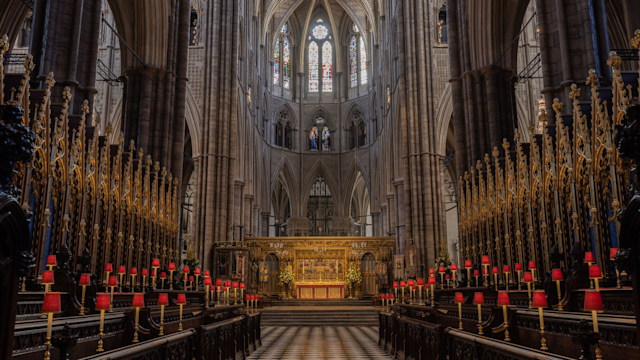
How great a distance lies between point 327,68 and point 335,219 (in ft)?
48.7

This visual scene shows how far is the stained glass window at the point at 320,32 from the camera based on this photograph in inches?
1777

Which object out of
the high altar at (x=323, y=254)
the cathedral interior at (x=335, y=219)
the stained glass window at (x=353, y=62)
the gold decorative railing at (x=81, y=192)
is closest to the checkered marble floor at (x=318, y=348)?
the cathedral interior at (x=335, y=219)

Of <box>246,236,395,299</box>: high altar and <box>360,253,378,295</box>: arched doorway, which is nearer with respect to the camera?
<box>246,236,395,299</box>: high altar

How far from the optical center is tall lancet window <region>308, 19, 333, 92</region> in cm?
4469

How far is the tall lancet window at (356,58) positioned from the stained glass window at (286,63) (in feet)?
17.3

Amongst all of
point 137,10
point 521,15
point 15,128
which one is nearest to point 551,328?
point 15,128

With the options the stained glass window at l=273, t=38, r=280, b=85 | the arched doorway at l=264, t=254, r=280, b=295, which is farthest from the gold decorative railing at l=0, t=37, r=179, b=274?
the stained glass window at l=273, t=38, r=280, b=85

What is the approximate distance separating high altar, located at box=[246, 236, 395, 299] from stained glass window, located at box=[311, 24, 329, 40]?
77.3 feet

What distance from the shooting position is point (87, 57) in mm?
10750

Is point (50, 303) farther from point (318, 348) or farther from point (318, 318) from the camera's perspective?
point (318, 318)

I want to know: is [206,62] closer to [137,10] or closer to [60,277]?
[137,10]

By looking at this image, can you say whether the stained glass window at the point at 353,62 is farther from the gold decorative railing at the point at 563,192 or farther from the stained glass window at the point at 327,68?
the gold decorative railing at the point at 563,192

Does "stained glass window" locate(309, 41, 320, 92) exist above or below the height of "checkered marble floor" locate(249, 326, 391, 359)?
above

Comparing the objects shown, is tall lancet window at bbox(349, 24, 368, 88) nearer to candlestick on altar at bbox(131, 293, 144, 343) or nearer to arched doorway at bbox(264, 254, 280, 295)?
arched doorway at bbox(264, 254, 280, 295)
